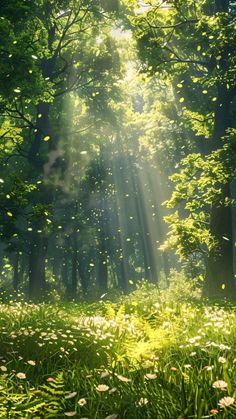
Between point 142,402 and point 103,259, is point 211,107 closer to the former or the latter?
point 142,402

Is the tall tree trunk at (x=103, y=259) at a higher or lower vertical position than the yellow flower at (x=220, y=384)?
higher

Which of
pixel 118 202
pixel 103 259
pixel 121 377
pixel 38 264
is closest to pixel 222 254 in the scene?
pixel 38 264

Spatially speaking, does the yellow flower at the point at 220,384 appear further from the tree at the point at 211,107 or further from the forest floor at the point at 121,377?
the tree at the point at 211,107

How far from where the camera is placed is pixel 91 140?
99.0 feet

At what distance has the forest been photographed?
12.0 ft

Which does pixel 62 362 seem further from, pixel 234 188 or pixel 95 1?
pixel 234 188

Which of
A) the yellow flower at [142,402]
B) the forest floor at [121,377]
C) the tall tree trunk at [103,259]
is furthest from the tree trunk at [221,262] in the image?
the tall tree trunk at [103,259]

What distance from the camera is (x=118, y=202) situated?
3916 centimetres

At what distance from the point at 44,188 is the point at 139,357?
17.4 meters

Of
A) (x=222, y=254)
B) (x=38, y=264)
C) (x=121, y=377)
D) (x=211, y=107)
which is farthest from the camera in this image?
(x=38, y=264)

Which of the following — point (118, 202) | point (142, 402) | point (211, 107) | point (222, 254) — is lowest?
point (142, 402)

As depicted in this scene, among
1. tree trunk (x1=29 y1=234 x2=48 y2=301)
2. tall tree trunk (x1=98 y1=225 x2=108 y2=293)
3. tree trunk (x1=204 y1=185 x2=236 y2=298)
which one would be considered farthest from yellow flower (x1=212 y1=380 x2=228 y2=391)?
tall tree trunk (x1=98 y1=225 x2=108 y2=293)

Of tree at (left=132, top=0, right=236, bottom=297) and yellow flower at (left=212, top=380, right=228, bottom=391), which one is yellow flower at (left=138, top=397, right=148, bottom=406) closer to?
yellow flower at (left=212, top=380, right=228, bottom=391)

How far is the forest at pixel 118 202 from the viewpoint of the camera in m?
3.67
